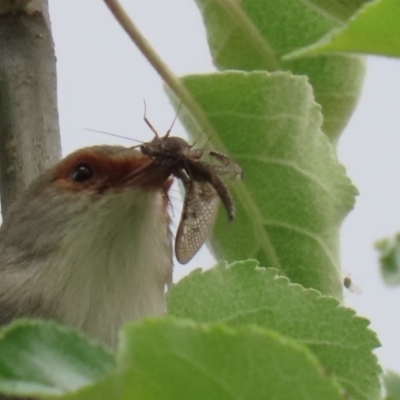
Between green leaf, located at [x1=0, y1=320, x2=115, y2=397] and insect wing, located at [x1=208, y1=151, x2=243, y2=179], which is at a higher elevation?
insect wing, located at [x1=208, y1=151, x2=243, y2=179]

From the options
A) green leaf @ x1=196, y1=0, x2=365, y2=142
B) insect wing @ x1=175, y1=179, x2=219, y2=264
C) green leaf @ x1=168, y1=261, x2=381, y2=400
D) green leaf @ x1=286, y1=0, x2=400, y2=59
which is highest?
green leaf @ x1=196, y1=0, x2=365, y2=142

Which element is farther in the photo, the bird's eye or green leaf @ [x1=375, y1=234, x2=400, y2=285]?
green leaf @ [x1=375, y1=234, x2=400, y2=285]

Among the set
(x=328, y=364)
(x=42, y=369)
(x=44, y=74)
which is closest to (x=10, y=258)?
(x=44, y=74)

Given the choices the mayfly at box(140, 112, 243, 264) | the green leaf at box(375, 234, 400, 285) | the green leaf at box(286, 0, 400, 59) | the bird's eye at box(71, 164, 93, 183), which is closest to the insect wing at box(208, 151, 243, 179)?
the mayfly at box(140, 112, 243, 264)

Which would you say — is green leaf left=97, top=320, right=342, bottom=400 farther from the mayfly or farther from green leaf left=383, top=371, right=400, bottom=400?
the mayfly

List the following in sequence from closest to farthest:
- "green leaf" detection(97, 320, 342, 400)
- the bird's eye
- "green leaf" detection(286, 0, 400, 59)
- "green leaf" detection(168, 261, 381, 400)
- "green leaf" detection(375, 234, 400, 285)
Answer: "green leaf" detection(97, 320, 342, 400) → "green leaf" detection(286, 0, 400, 59) → "green leaf" detection(168, 261, 381, 400) → the bird's eye → "green leaf" detection(375, 234, 400, 285)

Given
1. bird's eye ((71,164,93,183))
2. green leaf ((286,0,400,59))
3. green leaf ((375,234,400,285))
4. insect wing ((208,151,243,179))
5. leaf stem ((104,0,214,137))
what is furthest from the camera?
green leaf ((375,234,400,285))

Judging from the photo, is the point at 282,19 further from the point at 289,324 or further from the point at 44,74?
the point at 289,324
